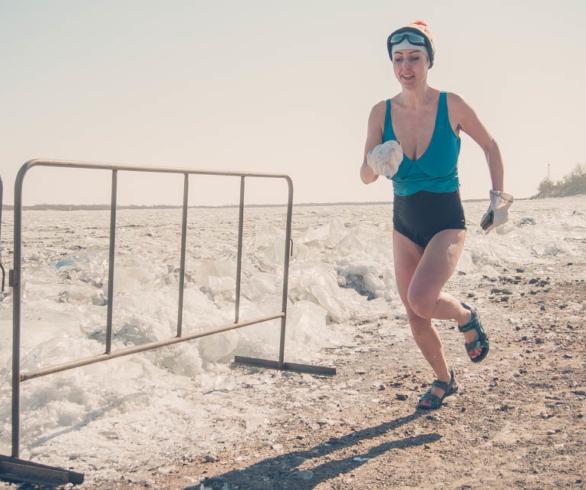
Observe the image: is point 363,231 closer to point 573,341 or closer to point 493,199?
point 573,341

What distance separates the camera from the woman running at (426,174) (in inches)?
130

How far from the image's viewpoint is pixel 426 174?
340 centimetres

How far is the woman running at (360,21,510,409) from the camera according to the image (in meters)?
3.31

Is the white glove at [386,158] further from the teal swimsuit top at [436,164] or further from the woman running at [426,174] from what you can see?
the teal swimsuit top at [436,164]

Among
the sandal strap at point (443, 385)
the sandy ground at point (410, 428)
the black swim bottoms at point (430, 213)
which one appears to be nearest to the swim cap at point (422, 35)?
the black swim bottoms at point (430, 213)

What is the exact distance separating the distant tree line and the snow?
25289 mm

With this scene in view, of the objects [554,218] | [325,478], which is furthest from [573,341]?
[554,218]

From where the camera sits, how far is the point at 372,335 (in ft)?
17.7

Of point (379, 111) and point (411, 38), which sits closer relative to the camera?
point (411, 38)

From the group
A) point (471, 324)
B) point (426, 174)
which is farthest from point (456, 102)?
point (471, 324)

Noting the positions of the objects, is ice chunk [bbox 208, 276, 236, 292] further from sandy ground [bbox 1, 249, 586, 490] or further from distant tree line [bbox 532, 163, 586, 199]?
distant tree line [bbox 532, 163, 586, 199]

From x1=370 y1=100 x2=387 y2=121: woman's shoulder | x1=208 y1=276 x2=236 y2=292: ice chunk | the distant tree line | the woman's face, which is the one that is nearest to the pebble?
x1=370 y1=100 x2=387 y2=121: woman's shoulder

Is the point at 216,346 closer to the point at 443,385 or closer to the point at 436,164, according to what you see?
the point at 443,385

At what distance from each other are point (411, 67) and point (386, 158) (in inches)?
22.2
